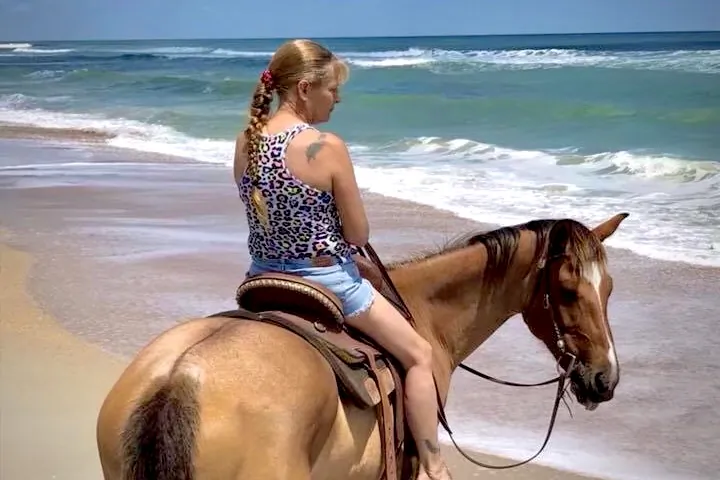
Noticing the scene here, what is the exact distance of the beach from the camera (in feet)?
16.2

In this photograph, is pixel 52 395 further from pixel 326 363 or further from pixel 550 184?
pixel 550 184

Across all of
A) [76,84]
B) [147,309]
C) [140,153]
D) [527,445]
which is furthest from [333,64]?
[76,84]

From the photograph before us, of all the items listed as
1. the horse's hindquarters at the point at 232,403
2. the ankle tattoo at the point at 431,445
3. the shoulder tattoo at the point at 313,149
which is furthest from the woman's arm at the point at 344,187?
the ankle tattoo at the point at 431,445

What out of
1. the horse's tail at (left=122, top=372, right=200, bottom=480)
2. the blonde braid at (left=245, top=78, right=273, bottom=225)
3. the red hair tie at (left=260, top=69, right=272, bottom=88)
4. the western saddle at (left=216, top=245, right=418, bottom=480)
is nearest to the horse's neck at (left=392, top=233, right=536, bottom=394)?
the western saddle at (left=216, top=245, right=418, bottom=480)

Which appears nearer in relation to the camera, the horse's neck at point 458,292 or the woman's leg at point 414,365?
the woman's leg at point 414,365

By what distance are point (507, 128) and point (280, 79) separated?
2086 cm

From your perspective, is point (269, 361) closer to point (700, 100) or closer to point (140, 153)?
point (140, 153)

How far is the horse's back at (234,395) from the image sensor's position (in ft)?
7.64

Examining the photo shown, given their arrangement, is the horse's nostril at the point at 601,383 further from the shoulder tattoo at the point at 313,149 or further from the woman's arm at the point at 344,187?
the shoulder tattoo at the point at 313,149

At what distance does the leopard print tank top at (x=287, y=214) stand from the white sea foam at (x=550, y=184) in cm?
660

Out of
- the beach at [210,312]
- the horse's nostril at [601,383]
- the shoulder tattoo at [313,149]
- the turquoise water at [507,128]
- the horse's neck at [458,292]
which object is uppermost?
the shoulder tattoo at [313,149]

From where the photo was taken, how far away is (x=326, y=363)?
2742 mm

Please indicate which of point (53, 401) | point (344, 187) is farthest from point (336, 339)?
point (53, 401)

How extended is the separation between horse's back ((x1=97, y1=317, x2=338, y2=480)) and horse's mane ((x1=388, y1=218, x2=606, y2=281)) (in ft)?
3.37
